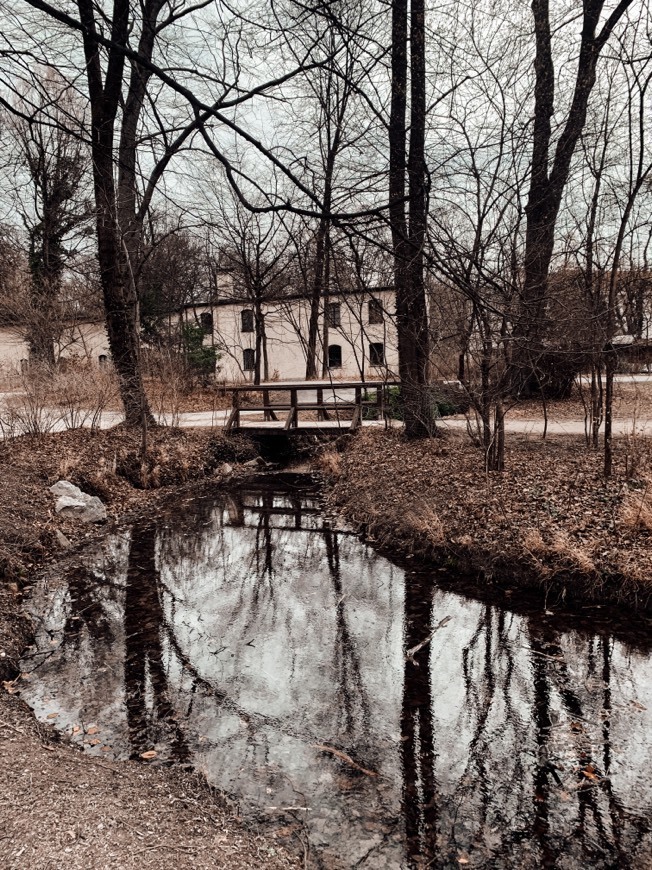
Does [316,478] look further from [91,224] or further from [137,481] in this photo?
[91,224]

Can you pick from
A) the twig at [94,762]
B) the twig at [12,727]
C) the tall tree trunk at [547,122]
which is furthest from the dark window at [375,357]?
the twig at [12,727]

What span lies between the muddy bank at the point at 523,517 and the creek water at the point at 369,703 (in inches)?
16.4

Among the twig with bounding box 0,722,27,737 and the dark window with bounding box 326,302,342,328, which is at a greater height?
the dark window with bounding box 326,302,342,328

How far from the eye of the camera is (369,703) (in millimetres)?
4148

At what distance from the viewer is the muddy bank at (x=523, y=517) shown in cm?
566

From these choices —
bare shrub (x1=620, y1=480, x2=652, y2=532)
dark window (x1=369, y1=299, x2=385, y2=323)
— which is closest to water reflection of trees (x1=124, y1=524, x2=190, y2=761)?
dark window (x1=369, y1=299, x2=385, y2=323)

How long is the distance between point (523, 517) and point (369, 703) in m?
3.25

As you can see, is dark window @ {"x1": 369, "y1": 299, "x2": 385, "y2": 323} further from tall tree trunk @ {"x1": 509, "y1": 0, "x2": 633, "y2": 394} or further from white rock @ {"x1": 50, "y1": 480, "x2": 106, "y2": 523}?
white rock @ {"x1": 50, "y1": 480, "x2": 106, "y2": 523}

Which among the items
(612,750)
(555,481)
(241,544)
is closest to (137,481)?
(241,544)

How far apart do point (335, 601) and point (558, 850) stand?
330 centimetres

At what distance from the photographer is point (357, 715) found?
3996 millimetres

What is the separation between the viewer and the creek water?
301 centimetres

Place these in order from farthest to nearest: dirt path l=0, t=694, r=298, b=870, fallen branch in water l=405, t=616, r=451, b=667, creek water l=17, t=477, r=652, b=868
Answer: fallen branch in water l=405, t=616, r=451, b=667
creek water l=17, t=477, r=652, b=868
dirt path l=0, t=694, r=298, b=870

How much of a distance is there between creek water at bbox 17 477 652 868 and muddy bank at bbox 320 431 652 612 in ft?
1.36
